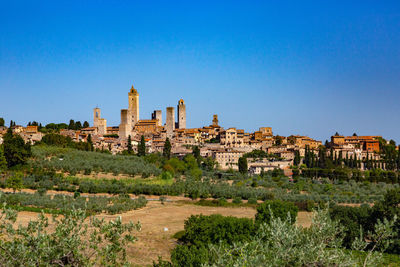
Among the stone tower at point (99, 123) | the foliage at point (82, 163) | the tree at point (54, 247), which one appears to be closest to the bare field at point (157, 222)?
the tree at point (54, 247)

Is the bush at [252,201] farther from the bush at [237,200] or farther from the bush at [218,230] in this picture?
the bush at [218,230]

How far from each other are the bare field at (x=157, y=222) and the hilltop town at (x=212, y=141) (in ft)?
99.6

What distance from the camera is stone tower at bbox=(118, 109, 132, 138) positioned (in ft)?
294

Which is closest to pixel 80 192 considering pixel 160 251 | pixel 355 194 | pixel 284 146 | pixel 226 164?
pixel 160 251

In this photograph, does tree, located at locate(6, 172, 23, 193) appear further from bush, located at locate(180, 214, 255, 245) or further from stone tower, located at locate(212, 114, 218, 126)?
stone tower, located at locate(212, 114, 218, 126)

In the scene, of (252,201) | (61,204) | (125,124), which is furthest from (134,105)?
(61,204)

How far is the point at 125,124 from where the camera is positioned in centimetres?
9044

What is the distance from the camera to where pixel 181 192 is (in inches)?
1478

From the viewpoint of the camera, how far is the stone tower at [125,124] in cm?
8956

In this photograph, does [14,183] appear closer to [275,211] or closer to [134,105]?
[275,211]

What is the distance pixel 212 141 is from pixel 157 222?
65826 mm

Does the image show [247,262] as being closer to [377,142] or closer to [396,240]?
[396,240]

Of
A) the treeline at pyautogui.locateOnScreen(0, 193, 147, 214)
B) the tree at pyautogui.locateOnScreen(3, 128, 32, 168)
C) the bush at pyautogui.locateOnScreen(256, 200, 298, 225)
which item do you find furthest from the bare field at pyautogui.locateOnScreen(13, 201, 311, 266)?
the tree at pyautogui.locateOnScreen(3, 128, 32, 168)

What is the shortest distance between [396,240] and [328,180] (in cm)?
3382
